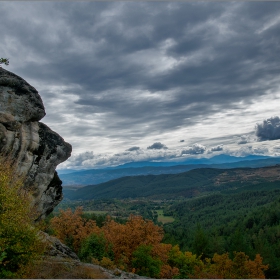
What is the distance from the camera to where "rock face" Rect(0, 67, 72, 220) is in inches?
1233

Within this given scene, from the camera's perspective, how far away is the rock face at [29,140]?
31.3 metres

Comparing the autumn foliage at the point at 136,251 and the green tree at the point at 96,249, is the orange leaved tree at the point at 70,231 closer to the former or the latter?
the autumn foliage at the point at 136,251

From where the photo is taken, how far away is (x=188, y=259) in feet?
218

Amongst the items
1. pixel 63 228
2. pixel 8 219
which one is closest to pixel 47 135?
pixel 8 219

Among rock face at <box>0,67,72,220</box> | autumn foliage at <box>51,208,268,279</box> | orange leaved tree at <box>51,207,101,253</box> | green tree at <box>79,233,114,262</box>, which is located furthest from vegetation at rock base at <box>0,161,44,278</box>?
orange leaved tree at <box>51,207,101,253</box>

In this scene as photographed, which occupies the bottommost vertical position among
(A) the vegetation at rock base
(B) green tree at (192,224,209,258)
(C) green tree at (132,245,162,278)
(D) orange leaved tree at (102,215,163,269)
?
(B) green tree at (192,224,209,258)

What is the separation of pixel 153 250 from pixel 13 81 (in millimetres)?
39476

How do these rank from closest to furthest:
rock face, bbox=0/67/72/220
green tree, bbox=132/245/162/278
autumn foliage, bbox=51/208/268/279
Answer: rock face, bbox=0/67/72/220, green tree, bbox=132/245/162/278, autumn foliage, bbox=51/208/268/279

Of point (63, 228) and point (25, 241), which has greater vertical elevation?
point (25, 241)

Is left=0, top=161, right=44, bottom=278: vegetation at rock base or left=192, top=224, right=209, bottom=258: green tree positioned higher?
left=0, top=161, right=44, bottom=278: vegetation at rock base

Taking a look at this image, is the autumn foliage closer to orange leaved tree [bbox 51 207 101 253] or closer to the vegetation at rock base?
orange leaved tree [bbox 51 207 101 253]

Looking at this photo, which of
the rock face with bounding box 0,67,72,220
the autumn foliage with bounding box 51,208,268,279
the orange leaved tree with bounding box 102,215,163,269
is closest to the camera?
the rock face with bounding box 0,67,72,220

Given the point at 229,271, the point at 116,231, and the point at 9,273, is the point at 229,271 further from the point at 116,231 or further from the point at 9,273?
the point at 9,273

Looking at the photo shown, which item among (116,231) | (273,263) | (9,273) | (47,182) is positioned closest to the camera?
(9,273)
